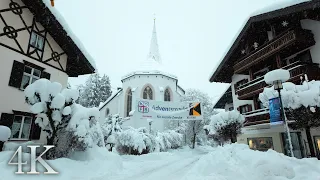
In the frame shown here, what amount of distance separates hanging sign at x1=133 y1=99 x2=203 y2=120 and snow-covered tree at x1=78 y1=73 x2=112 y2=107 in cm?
3379

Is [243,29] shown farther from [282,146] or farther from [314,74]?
[282,146]

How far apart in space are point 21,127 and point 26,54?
4.22 meters

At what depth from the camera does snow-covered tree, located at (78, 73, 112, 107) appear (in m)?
48.6

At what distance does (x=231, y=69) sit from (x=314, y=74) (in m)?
10.4

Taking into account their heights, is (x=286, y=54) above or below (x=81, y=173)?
above

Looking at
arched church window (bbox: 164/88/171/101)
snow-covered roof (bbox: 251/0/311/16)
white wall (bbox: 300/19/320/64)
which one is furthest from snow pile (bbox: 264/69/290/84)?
arched church window (bbox: 164/88/171/101)

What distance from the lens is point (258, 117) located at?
16688 mm

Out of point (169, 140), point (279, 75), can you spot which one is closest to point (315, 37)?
point (279, 75)

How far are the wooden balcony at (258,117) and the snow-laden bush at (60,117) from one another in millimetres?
12517

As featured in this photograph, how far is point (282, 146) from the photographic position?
1529 centimetres

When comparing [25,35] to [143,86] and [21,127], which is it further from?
[143,86]

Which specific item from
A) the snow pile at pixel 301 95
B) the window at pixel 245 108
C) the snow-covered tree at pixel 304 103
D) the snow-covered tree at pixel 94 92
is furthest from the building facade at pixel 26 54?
the snow-covered tree at pixel 94 92

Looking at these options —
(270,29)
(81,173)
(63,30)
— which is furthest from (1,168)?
(270,29)

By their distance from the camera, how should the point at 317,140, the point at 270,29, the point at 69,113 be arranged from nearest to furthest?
the point at 69,113
the point at 317,140
the point at 270,29
